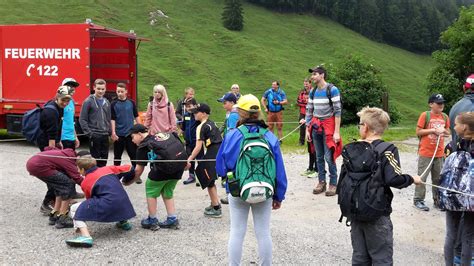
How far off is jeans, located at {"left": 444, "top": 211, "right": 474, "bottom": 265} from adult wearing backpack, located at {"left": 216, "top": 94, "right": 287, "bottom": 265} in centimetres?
173

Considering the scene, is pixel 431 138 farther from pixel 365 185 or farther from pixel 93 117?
pixel 93 117

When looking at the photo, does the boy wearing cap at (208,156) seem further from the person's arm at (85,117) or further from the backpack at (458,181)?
the backpack at (458,181)

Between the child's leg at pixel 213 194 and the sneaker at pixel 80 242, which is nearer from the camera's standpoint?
the sneaker at pixel 80 242

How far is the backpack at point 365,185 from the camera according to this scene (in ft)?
12.3

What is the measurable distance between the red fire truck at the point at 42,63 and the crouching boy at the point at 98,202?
641 centimetres

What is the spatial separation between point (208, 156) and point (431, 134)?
3184mm

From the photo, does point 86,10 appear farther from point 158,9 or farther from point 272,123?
point 272,123

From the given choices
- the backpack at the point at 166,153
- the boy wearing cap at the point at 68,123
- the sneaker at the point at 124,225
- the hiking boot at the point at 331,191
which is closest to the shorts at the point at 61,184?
the sneaker at the point at 124,225

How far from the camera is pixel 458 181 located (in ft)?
14.2

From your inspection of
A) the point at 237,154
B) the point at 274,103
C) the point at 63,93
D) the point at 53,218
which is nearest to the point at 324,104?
the point at 237,154

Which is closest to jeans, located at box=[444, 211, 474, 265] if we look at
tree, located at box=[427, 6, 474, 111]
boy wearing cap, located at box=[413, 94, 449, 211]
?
boy wearing cap, located at box=[413, 94, 449, 211]

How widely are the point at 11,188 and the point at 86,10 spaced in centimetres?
5478

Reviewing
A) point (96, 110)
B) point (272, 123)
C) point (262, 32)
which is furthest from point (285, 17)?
point (96, 110)

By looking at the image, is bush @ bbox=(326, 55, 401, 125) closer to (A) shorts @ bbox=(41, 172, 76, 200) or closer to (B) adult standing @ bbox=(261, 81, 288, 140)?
(B) adult standing @ bbox=(261, 81, 288, 140)
